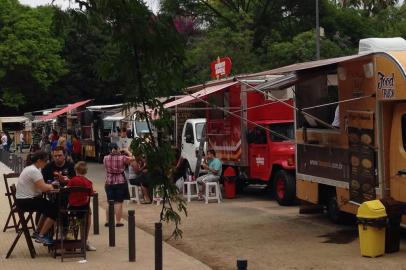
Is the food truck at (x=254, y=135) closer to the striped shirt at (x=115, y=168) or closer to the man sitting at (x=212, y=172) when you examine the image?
the man sitting at (x=212, y=172)

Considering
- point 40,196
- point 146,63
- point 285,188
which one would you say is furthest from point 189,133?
point 146,63

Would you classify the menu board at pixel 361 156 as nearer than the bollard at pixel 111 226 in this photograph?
No

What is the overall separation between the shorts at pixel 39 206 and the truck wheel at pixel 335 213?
537 cm

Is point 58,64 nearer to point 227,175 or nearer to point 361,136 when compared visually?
point 227,175

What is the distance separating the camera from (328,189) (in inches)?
522

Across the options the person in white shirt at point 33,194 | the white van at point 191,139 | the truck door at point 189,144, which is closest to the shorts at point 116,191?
the person in white shirt at point 33,194

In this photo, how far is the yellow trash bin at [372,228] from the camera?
9.98 m

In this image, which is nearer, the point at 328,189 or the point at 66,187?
the point at 66,187

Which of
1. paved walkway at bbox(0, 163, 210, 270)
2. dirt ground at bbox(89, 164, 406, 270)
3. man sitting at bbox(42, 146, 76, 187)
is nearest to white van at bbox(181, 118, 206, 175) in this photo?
dirt ground at bbox(89, 164, 406, 270)

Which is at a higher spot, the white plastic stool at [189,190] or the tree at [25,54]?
the tree at [25,54]

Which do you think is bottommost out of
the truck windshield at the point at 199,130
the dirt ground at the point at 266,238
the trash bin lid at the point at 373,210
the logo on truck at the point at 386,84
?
the dirt ground at the point at 266,238

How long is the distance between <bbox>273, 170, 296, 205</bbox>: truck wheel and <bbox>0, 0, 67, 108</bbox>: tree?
138ft

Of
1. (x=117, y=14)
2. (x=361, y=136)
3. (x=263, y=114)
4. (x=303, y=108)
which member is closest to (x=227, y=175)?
(x=263, y=114)

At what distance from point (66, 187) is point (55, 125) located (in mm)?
39167
